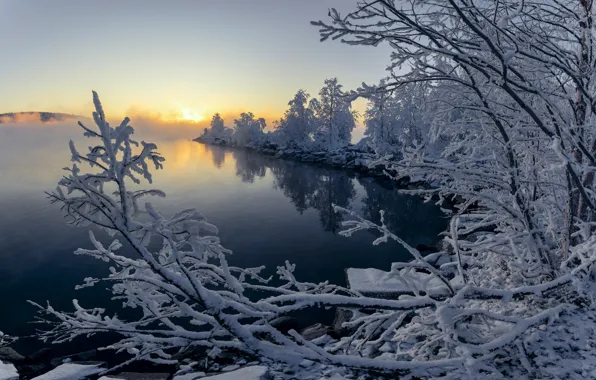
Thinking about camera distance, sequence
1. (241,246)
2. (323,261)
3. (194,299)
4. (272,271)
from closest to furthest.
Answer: (194,299) < (272,271) < (323,261) < (241,246)

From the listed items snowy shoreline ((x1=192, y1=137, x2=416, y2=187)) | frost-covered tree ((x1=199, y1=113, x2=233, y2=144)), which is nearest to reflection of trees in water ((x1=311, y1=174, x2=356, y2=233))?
snowy shoreline ((x1=192, y1=137, x2=416, y2=187))

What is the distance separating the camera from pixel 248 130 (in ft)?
335

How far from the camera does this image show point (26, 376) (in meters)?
8.65

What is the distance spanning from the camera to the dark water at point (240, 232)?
13.6m

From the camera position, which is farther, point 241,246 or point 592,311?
point 241,246

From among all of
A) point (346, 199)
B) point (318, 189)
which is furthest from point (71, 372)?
point (318, 189)

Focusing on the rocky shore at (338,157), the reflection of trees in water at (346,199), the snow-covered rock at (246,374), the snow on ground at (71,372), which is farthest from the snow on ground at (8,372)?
the rocky shore at (338,157)

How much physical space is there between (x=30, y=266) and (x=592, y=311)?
1965 cm

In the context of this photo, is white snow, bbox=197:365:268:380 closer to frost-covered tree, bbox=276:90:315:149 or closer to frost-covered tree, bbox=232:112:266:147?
frost-covered tree, bbox=276:90:315:149

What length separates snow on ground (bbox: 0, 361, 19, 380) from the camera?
814 cm

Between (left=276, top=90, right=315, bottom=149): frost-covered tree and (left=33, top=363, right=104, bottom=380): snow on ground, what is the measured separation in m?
69.4

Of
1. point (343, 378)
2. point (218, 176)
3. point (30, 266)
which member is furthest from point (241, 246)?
point (218, 176)

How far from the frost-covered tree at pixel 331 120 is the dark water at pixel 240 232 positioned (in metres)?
A: 32.1

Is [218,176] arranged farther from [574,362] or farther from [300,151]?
[574,362]
